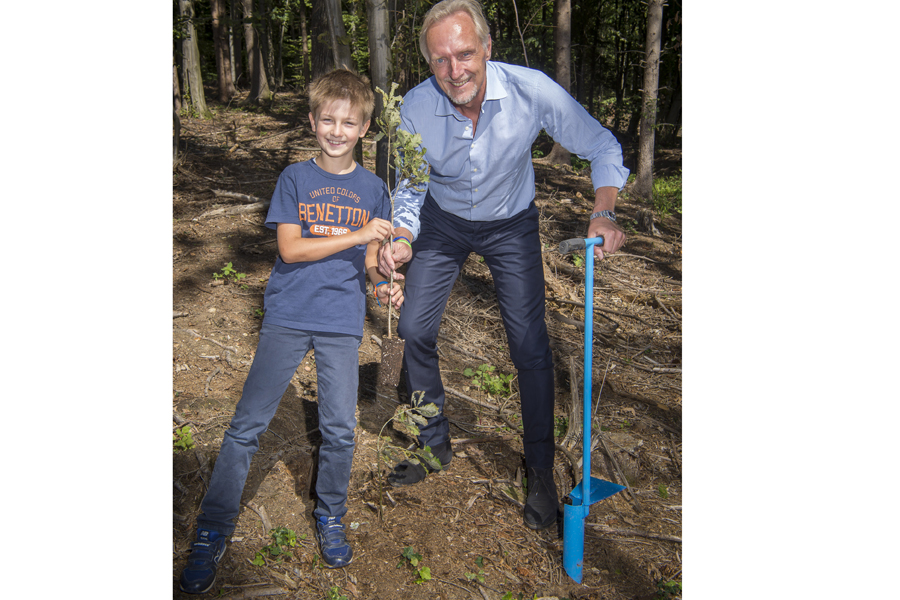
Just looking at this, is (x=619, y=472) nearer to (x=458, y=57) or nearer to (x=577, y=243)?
(x=577, y=243)

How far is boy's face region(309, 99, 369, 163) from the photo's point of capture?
8.41 ft

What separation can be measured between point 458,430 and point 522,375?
104 centimetres

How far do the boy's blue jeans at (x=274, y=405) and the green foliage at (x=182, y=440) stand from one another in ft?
2.97

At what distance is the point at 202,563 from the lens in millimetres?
2525

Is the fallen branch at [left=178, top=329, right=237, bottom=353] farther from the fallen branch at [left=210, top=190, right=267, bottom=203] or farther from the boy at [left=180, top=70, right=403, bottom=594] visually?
the fallen branch at [left=210, top=190, right=267, bottom=203]

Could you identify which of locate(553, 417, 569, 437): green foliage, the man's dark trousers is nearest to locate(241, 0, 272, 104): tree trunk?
locate(553, 417, 569, 437): green foliage

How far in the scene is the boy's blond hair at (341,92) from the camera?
101 inches

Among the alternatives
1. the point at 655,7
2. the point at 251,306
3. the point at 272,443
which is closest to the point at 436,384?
the point at 272,443

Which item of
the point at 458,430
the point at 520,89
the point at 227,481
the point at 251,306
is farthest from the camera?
the point at 251,306

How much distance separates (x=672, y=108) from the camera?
1777cm

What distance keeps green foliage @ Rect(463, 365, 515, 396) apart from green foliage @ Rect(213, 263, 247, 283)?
234 cm

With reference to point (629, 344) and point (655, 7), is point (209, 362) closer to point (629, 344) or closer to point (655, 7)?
point (629, 344)

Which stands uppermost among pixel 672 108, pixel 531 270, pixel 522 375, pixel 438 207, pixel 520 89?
pixel 672 108

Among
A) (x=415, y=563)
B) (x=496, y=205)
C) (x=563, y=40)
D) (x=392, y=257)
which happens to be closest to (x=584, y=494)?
(x=415, y=563)
